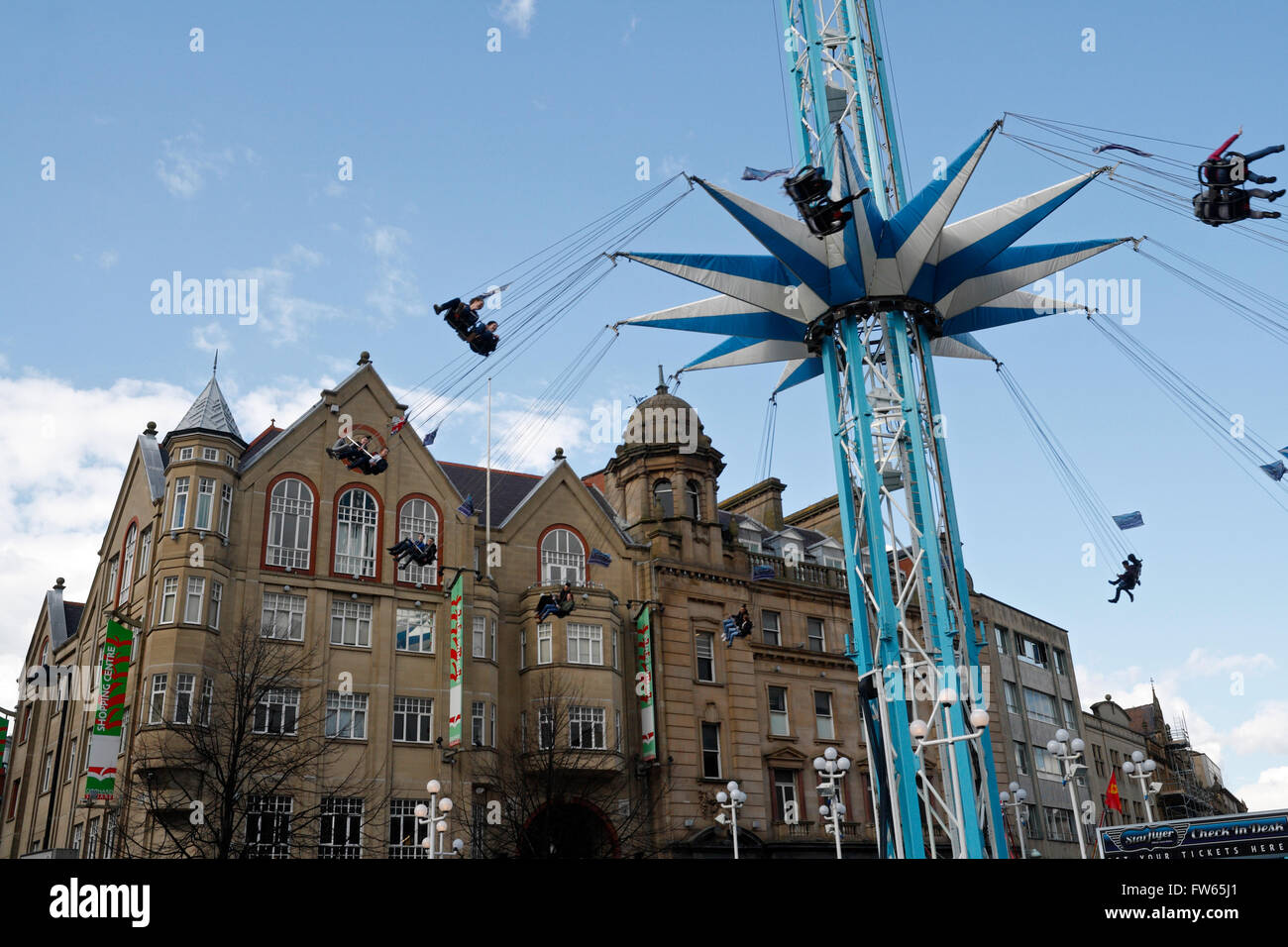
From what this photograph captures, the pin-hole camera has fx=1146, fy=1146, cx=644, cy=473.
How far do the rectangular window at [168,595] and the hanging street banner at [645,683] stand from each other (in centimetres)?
1643

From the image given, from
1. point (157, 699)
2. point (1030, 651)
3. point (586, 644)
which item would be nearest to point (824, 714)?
point (586, 644)

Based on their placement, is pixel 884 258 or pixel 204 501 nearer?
pixel 884 258

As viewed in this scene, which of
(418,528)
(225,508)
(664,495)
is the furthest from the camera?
(664,495)

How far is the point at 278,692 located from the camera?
36.1 m

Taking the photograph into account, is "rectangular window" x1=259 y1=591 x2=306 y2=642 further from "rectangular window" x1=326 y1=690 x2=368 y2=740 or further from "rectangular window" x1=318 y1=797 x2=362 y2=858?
"rectangular window" x1=318 y1=797 x2=362 y2=858

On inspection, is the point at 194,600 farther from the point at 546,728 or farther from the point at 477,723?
the point at 546,728

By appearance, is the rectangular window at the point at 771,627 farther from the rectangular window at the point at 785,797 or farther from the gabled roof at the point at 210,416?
the gabled roof at the point at 210,416

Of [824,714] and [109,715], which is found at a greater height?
[824,714]

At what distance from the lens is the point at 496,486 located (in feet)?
157

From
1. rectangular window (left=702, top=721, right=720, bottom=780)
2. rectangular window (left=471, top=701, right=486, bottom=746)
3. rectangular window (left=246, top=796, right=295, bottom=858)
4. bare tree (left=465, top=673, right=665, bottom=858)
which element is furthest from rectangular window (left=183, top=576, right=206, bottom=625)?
rectangular window (left=702, top=721, right=720, bottom=780)

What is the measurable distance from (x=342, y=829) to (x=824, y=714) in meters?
20.7

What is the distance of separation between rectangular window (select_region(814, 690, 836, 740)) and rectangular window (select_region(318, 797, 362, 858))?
19490 millimetres
